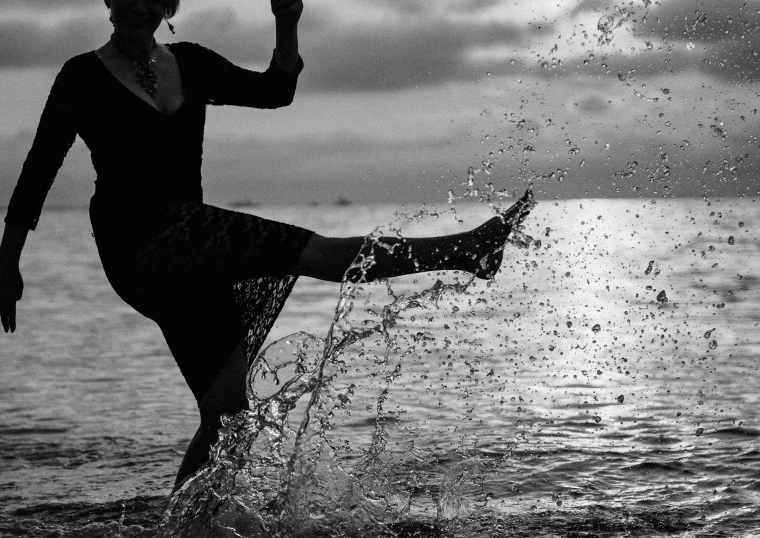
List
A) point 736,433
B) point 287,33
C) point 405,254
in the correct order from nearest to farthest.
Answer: point 405,254 → point 287,33 → point 736,433

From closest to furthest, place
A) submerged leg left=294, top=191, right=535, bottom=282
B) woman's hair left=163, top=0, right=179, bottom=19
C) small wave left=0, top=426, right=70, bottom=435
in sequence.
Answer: submerged leg left=294, top=191, right=535, bottom=282 → woman's hair left=163, top=0, right=179, bottom=19 → small wave left=0, top=426, right=70, bottom=435

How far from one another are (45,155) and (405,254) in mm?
1347

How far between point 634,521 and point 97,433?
370cm

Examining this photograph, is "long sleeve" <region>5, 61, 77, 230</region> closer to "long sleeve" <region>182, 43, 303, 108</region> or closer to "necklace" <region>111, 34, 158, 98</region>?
"necklace" <region>111, 34, 158, 98</region>

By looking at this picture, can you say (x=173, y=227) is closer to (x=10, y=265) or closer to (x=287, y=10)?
(x=10, y=265)

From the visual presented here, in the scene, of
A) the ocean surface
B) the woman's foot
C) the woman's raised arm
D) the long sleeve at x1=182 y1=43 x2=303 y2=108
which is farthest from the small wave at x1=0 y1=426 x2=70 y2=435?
the woman's foot

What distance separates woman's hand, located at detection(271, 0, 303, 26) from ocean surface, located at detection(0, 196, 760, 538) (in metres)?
0.88

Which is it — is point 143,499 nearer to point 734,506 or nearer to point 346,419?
point 346,419

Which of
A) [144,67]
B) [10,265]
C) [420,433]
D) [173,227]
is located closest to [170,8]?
[144,67]

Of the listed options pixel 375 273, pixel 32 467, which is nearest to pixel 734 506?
pixel 375 273

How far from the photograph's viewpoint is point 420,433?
5719mm

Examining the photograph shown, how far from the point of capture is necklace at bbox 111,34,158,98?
3465 millimetres

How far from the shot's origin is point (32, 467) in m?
5.43

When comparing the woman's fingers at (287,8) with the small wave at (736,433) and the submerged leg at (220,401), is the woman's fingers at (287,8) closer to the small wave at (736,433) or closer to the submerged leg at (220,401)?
the submerged leg at (220,401)
